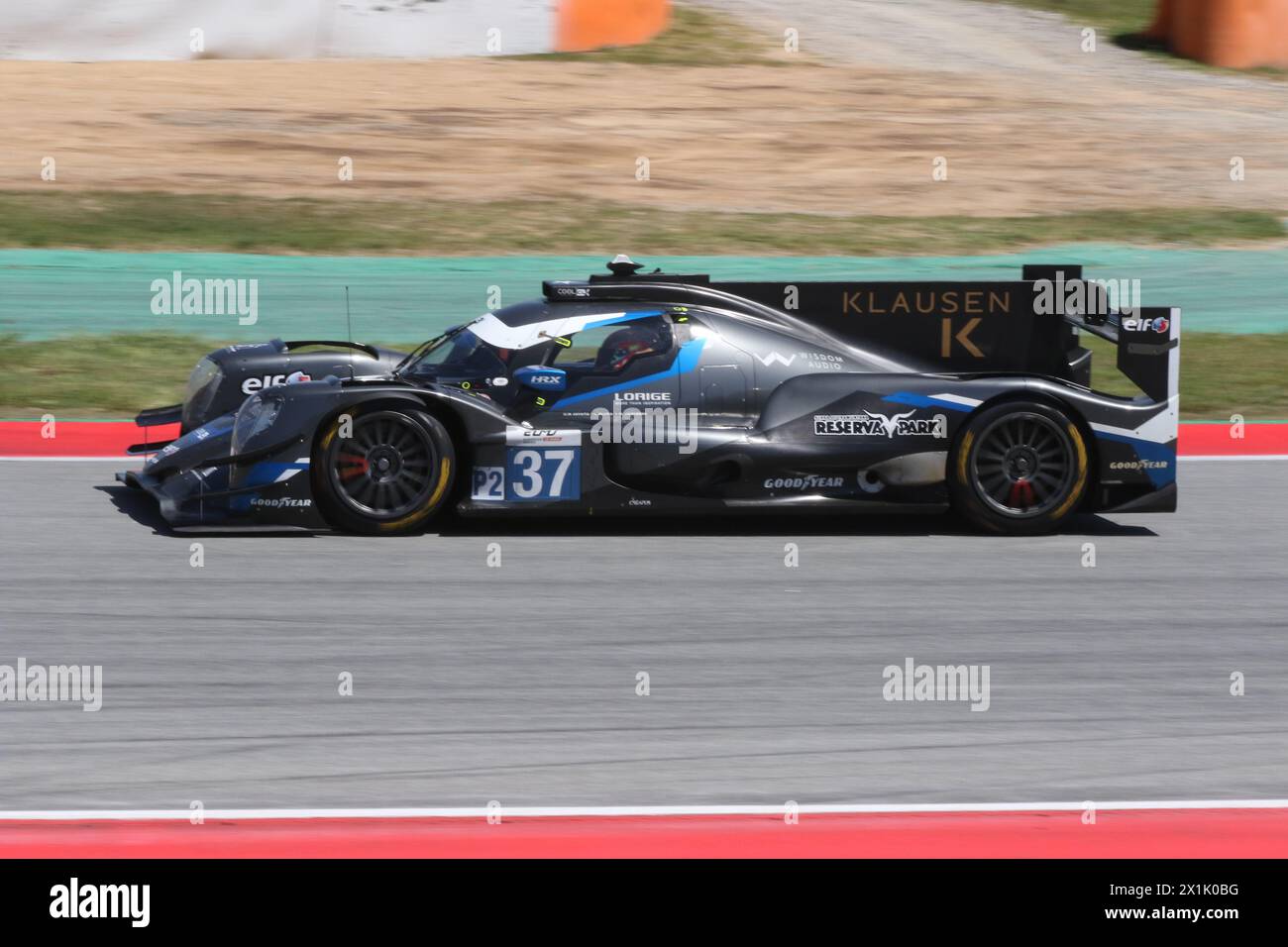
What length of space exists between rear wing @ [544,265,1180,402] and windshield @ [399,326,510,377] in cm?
66

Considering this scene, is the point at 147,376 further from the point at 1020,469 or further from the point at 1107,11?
the point at 1107,11

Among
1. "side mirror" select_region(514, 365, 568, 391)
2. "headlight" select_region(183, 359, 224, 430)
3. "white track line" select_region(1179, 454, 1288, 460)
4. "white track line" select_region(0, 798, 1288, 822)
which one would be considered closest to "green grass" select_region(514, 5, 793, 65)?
"white track line" select_region(1179, 454, 1288, 460)

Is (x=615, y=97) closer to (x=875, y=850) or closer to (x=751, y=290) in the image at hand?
(x=751, y=290)

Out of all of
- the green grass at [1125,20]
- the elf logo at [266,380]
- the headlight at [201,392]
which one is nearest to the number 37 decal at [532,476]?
the elf logo at [266,380]

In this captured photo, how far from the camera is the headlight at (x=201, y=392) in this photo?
378 inches

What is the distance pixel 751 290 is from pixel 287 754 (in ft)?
13.8

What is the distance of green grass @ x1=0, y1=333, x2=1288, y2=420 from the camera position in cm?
1254

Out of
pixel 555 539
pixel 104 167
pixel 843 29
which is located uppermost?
pixel 843 29

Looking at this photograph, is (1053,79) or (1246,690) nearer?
(1246,690)

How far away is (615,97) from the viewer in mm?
22016

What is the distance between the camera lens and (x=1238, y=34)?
25078mm

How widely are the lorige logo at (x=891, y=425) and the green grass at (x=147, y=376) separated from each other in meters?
4.95

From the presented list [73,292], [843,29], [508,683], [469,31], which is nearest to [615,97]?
[469,31]

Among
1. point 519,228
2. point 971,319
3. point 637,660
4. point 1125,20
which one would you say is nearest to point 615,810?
point 637,660
